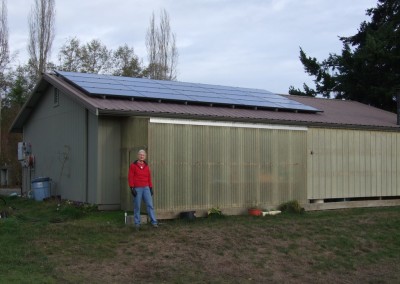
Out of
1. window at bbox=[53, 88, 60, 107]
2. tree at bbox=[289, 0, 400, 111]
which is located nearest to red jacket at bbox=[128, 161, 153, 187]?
window at bbox=[53, 88, 60, 107]

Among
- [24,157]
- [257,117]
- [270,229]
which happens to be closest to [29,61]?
[24,157]

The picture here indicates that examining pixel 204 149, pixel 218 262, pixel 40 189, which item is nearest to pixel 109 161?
pixel 204 149

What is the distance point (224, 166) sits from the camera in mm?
14328

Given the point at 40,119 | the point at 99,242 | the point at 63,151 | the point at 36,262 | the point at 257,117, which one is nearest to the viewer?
the point at 36,262

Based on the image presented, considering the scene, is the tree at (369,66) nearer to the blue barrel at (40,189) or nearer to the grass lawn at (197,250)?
the grass lawn at (197,250)

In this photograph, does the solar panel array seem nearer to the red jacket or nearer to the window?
the window

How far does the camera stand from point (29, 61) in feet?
125

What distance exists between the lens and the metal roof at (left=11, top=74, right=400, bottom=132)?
1375 cm

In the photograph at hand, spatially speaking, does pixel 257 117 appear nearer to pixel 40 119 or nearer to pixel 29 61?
pixel 40 119

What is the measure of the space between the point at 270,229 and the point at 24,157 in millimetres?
11370

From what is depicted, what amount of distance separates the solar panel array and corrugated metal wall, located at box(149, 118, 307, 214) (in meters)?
2.01

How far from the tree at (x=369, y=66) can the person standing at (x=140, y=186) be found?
1758 centimetres

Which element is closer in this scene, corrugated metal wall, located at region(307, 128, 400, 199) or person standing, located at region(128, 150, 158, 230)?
person standing, located at region(128, 150, 158, 230)

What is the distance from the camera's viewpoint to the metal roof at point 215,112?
13750mm
